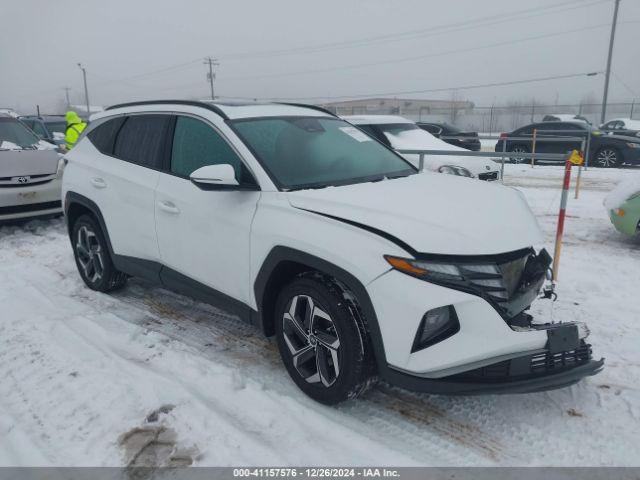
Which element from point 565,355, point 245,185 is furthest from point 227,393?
point 565,355

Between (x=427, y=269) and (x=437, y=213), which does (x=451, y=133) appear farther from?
(x=427, y=269)

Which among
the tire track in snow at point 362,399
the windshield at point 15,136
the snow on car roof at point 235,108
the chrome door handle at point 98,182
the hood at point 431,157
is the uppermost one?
the snow on car roof at point 235,108

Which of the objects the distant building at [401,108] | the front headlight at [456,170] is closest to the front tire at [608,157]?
the front headlight at [456,170]

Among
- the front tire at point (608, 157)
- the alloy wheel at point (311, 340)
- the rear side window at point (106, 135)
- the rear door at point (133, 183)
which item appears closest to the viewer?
the alloy wheel at point (311, 340)

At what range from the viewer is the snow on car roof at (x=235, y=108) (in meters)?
3.65

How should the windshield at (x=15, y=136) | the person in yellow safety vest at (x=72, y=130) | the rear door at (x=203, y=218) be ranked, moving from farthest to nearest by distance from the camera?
the person in yellow safety vest at (x=72, y=130) → the windshield at (x=15, y=136) → the rear door at (x=203, y=218)

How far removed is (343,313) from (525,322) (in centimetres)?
106

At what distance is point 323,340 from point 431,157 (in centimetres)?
713

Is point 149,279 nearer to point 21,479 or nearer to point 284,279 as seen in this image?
point 284,279

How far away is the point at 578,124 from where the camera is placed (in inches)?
680

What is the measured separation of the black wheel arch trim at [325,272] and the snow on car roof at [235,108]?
1206 mm

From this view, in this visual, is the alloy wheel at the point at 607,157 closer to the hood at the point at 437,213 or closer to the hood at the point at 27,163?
the hood at the point at 437,213

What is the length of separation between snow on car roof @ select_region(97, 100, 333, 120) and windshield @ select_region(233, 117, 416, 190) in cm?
10

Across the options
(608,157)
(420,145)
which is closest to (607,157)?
(608,157)
